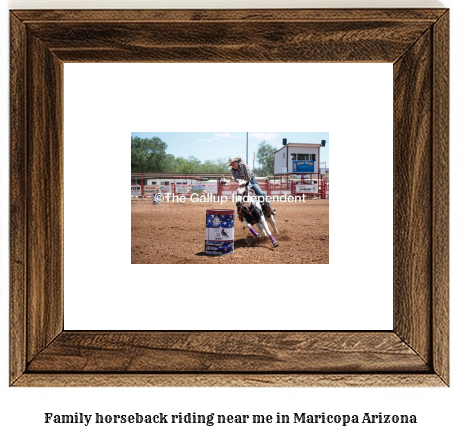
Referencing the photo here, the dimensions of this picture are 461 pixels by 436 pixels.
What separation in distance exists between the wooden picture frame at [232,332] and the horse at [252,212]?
374 millimetres

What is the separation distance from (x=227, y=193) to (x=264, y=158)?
0.61ft

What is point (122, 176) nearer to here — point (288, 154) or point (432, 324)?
point (288, 154)

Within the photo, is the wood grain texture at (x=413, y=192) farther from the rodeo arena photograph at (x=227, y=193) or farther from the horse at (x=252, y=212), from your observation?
the horse at (x=252, y=212)

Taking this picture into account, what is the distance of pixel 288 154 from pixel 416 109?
45 cm

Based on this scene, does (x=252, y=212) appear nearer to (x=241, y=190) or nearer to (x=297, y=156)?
(x=241, y=190)

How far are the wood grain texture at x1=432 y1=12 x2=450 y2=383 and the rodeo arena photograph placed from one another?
356 mm

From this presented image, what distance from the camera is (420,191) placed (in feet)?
4.50

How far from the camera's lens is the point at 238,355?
4.38ft

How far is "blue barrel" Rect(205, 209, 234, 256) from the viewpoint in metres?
1.49

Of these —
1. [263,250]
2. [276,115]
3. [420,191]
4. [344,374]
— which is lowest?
[344,374]

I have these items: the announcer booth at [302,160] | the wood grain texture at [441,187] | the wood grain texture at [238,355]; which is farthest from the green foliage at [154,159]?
the wood grain texture at [441,187]

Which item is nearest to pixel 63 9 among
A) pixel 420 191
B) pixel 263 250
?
pixel 263 250

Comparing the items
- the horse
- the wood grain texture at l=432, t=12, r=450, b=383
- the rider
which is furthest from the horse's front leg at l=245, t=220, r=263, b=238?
the wood grain texture at l=432, t=12, r=450, b=383

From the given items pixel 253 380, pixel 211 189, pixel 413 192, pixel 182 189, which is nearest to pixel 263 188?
pixel 211 189
